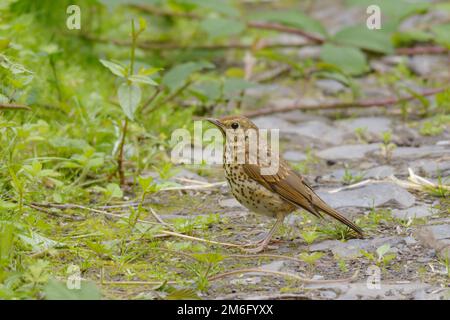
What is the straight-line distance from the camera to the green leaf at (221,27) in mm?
8523

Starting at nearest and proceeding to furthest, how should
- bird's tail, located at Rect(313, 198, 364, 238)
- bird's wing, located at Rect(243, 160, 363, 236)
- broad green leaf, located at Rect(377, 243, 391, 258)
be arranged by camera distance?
broad green leaf, located at Rect(377, 243, 391, 258) → bird's tail, located at Rect(313, 198, 364, 238) → bird's wing, located at Rect(243, 160, 363, 236)

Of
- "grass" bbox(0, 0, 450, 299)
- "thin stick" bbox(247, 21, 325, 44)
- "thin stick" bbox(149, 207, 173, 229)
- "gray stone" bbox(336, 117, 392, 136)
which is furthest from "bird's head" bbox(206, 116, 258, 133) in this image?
"thin stick" bbox(247, 21, 325, 44)

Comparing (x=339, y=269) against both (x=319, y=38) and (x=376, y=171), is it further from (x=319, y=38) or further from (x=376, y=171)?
(x=319, y=38)

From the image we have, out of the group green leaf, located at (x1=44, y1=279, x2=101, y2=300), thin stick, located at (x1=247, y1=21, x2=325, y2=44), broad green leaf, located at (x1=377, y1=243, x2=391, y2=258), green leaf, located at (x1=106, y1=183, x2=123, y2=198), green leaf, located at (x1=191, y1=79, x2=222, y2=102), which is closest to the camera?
green leaf, located at (x1=44, y1=279, x2=101, y2=300)

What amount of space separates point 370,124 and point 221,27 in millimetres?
1877

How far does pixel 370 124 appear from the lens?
26.7ft

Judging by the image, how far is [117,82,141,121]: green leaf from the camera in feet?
18.3

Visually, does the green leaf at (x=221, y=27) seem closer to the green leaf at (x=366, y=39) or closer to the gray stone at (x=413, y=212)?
the green leaf at (x=366, y=39)

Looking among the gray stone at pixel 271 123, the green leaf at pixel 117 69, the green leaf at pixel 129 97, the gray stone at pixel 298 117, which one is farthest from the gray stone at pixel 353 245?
the gray stone at pixel 298 117

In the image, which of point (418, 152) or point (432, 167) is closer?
point (432, 167)

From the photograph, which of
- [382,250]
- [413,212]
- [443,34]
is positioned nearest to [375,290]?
[382,250]

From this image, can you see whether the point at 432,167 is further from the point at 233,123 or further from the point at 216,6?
the point at 216,6

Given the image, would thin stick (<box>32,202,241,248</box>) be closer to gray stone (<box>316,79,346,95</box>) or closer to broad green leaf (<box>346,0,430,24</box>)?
broad green leaf (<box>346,0,430,24</box>)

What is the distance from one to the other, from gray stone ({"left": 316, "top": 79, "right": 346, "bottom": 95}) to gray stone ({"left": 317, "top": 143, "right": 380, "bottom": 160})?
1894 millimetres
